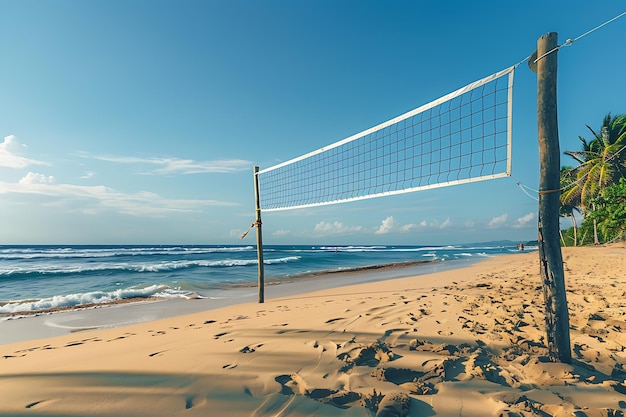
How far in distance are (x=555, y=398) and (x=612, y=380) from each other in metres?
0.71

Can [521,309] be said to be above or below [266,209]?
below

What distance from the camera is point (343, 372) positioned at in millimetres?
2674

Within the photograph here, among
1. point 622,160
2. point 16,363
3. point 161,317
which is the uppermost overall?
point 622,160

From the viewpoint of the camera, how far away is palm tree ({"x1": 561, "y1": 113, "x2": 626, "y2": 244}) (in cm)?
1991

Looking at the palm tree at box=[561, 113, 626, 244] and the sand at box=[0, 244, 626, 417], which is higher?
the palm tree at box=[561, 113, 626, 244]

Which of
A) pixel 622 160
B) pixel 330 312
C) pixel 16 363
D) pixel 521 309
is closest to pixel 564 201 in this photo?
pixel 622 160

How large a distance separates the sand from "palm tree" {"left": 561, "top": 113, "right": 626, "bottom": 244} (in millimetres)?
20967

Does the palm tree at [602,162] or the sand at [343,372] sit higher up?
the palm tree at [602,162]

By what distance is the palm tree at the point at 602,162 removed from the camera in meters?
19.9

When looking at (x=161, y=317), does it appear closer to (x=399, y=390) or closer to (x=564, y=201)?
(x=399, y=390)

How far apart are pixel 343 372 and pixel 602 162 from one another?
23.2 m

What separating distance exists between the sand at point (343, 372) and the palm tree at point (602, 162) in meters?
21.0

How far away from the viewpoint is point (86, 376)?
2656 mm

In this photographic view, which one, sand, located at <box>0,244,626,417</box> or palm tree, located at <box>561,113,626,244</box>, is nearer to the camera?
sand, located at <box>0,244,626,417</box>
